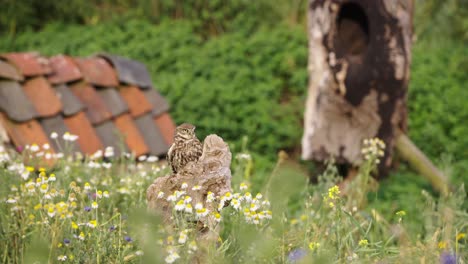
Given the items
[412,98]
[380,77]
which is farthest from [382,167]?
[412,98]

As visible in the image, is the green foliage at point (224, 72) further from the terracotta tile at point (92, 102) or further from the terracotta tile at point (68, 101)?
the terracotta tile at point (68, 101)

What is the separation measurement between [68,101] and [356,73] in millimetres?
2193

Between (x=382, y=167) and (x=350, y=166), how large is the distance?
0.83ft

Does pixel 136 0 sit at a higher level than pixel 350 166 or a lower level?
higher

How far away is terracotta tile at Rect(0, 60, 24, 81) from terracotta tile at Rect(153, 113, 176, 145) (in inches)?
43.2

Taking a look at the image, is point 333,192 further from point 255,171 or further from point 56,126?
point 255,171

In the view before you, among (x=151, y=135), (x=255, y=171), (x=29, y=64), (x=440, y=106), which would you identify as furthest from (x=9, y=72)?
(x=440, y=106)

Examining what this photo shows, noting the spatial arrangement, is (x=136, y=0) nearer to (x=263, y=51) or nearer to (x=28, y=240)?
(x=263, y=51)

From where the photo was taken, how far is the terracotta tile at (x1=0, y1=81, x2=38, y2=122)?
17.9 feet

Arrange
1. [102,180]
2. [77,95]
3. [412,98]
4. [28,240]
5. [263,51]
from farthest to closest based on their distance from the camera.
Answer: [263,51], [412,98], [77,95], [102,180], [28,240]

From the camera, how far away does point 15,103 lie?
5566 millimetres

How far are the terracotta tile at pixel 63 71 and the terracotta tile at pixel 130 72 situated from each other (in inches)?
14.3

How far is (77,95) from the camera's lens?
19.6ft

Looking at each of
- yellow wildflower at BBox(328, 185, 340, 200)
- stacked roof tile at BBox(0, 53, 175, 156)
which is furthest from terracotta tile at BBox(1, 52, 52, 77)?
yellow wildflower at BBox(328, 185, 340, 200)
